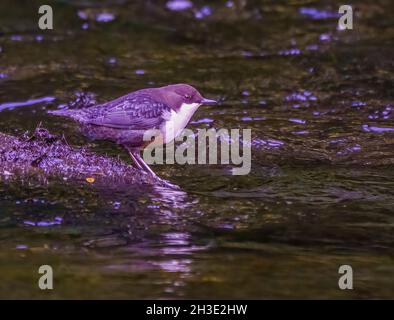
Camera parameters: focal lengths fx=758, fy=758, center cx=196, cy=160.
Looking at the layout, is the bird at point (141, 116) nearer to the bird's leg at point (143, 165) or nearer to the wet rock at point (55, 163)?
the bird's leg at point (143, 165)

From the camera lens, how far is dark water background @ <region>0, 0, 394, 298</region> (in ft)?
14.5

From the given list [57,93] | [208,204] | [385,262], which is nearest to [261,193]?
[208,204]

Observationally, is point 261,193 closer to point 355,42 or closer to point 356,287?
point 356,287

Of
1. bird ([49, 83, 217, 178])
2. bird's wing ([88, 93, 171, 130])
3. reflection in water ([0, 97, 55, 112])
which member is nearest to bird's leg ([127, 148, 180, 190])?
bird ([49, 83, 217, 178])

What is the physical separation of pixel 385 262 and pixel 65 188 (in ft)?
8.03

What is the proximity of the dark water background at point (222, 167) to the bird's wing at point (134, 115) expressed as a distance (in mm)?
479

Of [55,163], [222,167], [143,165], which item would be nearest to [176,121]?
[143,165]

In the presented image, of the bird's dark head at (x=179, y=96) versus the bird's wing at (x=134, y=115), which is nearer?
the bird's wing at (x=134, y=115)

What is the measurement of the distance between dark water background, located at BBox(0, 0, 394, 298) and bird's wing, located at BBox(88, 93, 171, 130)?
0.48 meters

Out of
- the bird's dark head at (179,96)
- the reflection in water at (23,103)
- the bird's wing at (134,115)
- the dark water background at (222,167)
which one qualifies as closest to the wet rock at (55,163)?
the dark water background at (222,167)

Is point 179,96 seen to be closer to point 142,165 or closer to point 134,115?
point 134,115

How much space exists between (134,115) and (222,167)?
2.88 ft

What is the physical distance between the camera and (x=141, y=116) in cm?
629

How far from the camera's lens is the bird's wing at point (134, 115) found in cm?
628
